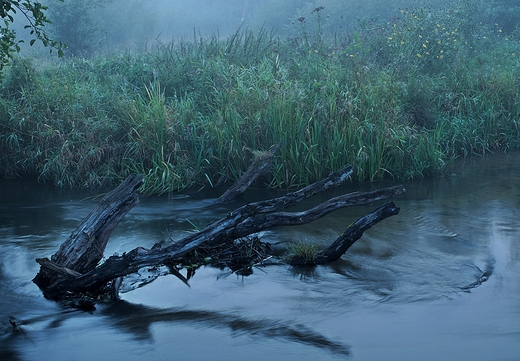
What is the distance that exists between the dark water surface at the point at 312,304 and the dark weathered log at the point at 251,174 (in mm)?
876

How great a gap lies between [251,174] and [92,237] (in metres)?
3.54

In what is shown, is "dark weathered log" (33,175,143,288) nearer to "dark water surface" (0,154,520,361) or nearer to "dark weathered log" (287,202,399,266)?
"dark water surface" (0,154,520,361)

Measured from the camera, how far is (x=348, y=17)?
2728 cm

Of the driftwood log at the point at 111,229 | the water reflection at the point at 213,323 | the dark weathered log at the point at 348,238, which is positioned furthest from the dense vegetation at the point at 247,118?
the water reflection at the point at 213,323

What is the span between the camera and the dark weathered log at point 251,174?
8328 mm

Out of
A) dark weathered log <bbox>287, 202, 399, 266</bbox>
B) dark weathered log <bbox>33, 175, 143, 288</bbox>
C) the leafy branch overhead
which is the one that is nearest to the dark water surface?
dark weathered log <bbox>287, 202, 399, 266</bbox>

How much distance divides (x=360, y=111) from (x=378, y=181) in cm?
120

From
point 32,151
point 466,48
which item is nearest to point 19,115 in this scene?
point 32,151

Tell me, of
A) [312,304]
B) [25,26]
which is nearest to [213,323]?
[312,304]

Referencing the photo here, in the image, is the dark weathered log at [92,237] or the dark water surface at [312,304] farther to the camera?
the dark weathered log at [92,237]

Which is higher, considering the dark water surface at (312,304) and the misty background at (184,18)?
the misty background at (184,18)

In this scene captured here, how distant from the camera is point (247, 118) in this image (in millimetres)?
→ 9625

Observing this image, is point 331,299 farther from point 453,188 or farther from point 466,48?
point 466,48

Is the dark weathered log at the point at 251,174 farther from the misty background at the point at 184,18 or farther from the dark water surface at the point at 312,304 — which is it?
the misty background at the point at 184,18
